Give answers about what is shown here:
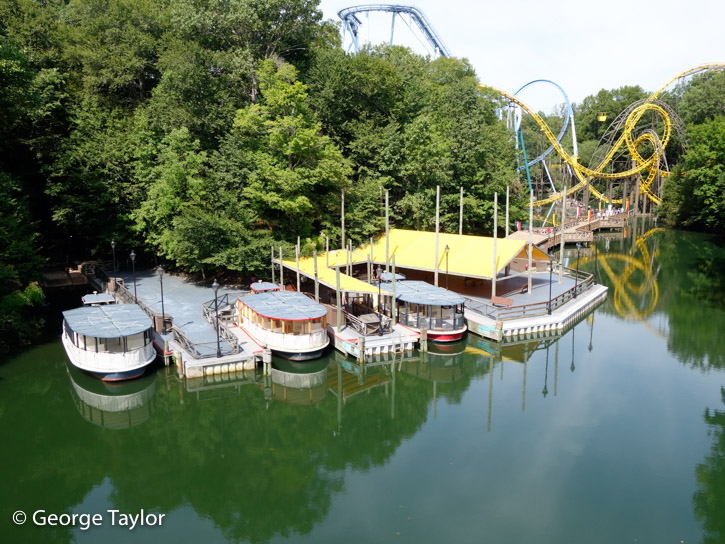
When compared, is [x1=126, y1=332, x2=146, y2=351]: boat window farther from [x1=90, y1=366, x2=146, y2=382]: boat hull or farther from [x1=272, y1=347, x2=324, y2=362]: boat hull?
[x1=272, y1=347, x2=324, y2=362]: boat hull

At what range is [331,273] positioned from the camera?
33906 mm

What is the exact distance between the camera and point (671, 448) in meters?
20.9

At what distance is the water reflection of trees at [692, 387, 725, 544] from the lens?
16578 millimetres

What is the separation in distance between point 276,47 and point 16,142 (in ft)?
70.0

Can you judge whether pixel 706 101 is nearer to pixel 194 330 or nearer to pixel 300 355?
pixel 300 355

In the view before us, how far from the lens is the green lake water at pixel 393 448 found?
16750 mm

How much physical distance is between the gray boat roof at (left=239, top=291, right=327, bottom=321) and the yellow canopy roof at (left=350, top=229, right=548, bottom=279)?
29.7ft

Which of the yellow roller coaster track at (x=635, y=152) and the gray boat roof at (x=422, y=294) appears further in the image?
the yellow roller coaster track at (x=635, y=152)

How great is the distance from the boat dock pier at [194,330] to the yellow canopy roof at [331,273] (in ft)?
16.5

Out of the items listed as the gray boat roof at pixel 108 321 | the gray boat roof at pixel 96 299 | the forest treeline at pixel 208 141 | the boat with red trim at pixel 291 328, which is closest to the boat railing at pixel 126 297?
the gray boat roof at pixel 96 299

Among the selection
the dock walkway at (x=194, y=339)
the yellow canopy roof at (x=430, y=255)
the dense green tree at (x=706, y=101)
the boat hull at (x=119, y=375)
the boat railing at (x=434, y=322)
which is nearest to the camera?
the boat hull at (x=119, y=375)

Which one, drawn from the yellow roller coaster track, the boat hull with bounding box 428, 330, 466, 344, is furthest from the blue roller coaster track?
the boat hull with bounding box 428, 330, 466, 344

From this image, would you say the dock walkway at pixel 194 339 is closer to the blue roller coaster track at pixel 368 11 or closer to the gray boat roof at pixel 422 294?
the gray boat roof at pixel 422 294

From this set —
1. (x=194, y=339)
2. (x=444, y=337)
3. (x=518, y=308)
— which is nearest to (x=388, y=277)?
(x=444, y=337)
